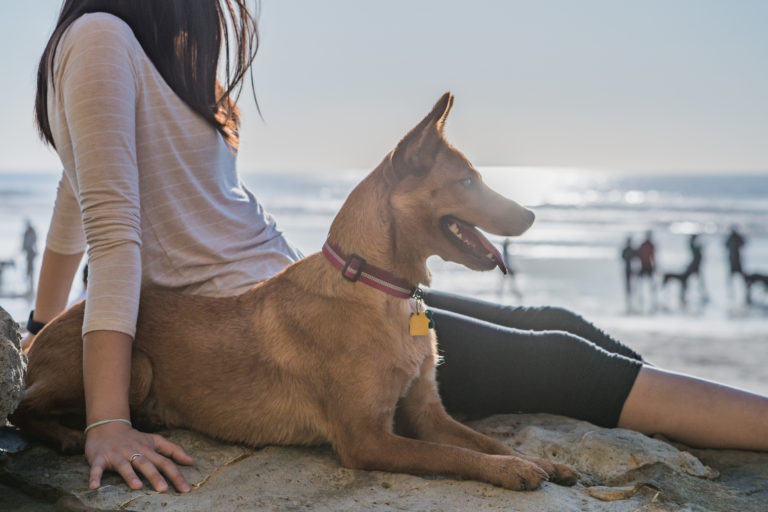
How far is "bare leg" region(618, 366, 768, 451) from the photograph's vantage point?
301 centimetres

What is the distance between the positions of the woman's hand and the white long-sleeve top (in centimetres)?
36

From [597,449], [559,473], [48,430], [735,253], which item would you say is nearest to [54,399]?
[48,430]

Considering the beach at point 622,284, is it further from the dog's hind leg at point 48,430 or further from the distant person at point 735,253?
the dog's hind leg at point 48,430

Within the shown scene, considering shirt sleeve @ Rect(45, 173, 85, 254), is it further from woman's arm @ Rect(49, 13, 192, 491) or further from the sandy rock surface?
the sandy rock surface

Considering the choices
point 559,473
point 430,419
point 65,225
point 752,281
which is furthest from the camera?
point 752,281

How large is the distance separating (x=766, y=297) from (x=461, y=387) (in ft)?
47.9

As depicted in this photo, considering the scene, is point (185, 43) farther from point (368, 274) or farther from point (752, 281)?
point (752, 281)

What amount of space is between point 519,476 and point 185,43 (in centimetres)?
212

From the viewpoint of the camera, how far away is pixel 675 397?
121 inches

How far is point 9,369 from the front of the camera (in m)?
2.41

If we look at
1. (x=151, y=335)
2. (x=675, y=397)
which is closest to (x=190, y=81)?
(x=151, y=335)

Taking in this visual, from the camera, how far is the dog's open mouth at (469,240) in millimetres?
2777

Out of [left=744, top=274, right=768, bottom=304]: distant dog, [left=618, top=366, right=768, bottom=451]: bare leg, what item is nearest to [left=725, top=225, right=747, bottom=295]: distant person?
[left=744, top=274, right=768, bottom=304]: distant dog

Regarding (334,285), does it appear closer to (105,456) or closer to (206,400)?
(206,400)
